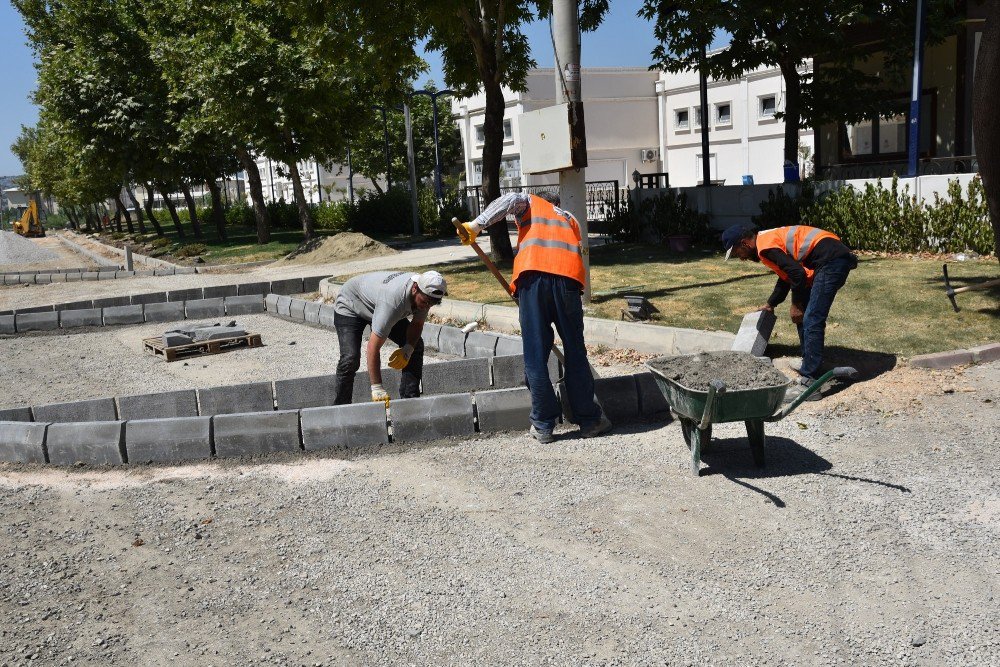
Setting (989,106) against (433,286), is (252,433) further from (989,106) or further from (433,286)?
(989,106)

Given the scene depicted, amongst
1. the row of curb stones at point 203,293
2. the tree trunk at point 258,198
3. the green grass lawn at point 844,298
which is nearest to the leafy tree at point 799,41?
the green grass lawn at point 844,298

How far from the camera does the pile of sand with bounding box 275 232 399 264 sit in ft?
72.7

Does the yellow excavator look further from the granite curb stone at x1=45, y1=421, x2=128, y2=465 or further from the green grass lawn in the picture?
the granite curb stone at x1=45, y1=421, x2=128, y2=465

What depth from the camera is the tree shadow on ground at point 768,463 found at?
5.11 meters

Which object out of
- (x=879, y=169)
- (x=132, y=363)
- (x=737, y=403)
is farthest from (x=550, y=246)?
(x=879, y=169)

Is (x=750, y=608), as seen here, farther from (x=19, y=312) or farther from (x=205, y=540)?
(x=19, y=312)

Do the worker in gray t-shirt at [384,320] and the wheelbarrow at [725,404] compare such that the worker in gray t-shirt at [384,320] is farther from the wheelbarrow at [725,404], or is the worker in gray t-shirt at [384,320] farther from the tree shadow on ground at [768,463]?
the tree shadow on ground at [768,463]

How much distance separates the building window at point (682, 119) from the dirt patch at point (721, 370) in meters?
39.2

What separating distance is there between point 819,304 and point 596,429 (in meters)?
2.02

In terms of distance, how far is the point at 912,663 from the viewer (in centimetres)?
325

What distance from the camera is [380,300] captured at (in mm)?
6352

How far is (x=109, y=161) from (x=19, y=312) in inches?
740

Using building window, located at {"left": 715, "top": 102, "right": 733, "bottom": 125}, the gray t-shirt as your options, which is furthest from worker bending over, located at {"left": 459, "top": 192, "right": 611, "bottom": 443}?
building window, located at {"left": 715, "top": 102, "right": 733, "bottom": 125}

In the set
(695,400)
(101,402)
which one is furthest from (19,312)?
(695,400)
